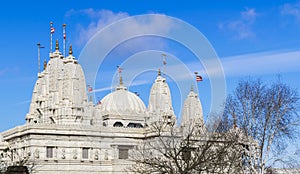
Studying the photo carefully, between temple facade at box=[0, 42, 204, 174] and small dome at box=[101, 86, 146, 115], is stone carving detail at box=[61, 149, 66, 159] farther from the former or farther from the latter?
small dome at box=[101, 86, 146, 115]

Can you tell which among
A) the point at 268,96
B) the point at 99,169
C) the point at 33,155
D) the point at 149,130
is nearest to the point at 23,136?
the point at 33,155

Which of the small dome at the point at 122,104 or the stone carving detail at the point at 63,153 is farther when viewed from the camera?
the small dome at the point at 122,104

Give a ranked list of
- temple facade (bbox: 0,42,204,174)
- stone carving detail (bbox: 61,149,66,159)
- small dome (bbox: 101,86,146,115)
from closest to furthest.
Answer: temple facade (bbox: 0,42,204,174), stone carving detail (bbox: 61,149,66,159), small dome (bbox: 101,86,146,115)

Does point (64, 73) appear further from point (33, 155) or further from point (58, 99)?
point (33, 155)

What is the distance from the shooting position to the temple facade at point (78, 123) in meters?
83.2

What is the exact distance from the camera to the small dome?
10125 cm

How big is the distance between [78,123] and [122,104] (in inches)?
555

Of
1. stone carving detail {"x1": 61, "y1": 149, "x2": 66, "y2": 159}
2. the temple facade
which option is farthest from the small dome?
stone carving detail {"x1": 61, "y1": 149, "x2": 66, "y2": 159}

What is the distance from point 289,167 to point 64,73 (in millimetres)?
52621

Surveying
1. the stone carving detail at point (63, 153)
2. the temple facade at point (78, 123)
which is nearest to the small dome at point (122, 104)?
the temple facade at point (78, 123)

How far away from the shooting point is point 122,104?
4033 inches

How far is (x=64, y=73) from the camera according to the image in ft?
304

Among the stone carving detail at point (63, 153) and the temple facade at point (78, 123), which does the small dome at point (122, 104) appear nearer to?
the temple facade at point (78, 123)

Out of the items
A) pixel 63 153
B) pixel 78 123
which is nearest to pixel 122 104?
pixel 78 123
